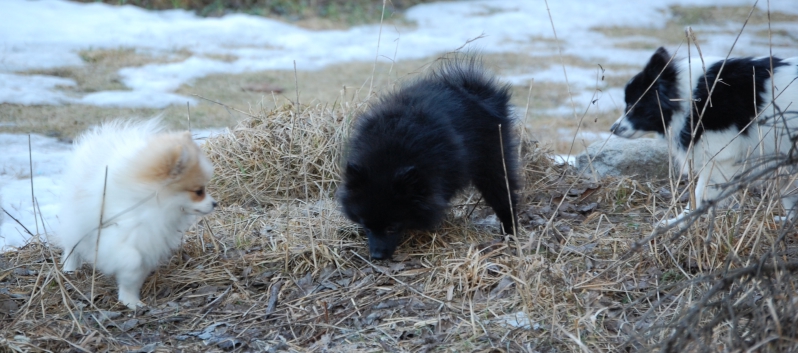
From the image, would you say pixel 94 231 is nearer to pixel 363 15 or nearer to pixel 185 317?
pixel 185 317

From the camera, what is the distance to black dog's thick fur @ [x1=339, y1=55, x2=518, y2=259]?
3820 millimetres

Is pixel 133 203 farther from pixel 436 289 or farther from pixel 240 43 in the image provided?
pixel 240 43

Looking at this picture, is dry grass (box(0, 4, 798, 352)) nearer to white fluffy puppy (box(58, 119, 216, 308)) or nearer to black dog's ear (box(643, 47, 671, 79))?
white fluffy puppy (box(58, 119, 216, 308))

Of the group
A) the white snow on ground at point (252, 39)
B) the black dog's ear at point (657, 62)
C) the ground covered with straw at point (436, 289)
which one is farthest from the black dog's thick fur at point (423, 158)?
the white snow on ground at point (252, 39)

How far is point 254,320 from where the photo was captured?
346 cm

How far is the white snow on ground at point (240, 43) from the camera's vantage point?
7633mm

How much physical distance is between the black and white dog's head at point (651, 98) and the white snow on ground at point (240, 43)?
1.22 m

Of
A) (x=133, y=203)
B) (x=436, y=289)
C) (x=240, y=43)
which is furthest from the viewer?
(x=240, y=43)

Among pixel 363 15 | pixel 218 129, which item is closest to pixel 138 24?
pixel 363 15

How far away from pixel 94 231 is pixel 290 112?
93.5 inches

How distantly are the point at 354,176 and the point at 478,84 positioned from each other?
1238mm

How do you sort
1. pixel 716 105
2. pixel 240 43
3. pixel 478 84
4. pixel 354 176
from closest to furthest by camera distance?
pixel 354 176
pixel 478 84
pixel 716 105
pixel 240 43

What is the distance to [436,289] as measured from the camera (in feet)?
12.0

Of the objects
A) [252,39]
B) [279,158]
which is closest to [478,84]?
[279,158]
